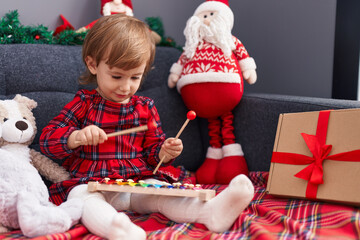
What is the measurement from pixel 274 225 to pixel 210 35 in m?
0.71

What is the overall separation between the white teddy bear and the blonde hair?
26 cm

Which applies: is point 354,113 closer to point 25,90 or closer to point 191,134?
point 191,134

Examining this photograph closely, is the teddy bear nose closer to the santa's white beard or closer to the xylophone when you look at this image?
the xylophone

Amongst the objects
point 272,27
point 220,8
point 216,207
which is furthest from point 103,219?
point 272,27

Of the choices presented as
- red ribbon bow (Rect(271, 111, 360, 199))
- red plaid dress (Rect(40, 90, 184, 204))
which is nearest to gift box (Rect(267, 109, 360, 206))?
red ribbon bow (Rect(271, 111, 360, 199))

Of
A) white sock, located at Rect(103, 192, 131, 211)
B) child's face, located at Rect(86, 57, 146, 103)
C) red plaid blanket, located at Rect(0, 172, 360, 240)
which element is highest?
child's face, located at Rect(86, 57, 146, 103)

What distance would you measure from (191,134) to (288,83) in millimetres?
511

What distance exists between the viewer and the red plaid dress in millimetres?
1120

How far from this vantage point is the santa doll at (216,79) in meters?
1.38

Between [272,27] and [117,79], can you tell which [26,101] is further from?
[272,27]

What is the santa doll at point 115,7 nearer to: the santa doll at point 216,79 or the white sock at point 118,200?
the santa doll at point 216,79

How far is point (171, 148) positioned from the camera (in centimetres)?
114

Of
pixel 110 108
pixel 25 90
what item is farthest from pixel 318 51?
pixel 25 90

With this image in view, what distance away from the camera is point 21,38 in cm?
134
